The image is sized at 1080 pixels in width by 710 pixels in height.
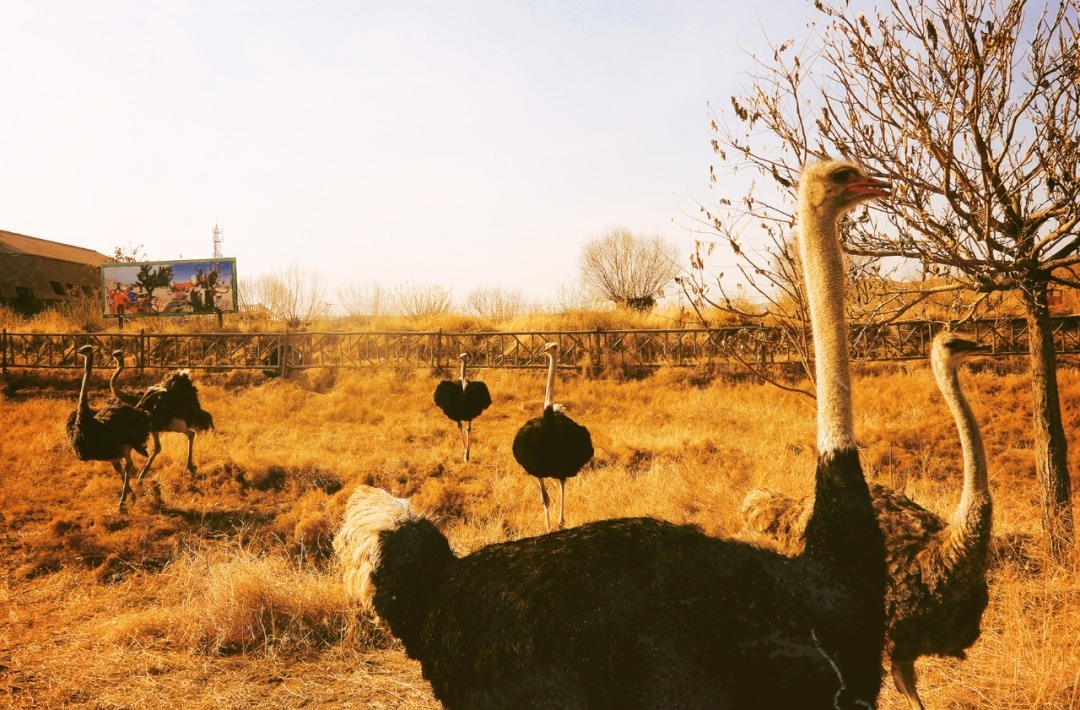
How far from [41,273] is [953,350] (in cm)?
3501

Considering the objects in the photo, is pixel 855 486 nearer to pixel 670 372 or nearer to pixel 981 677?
pixel 981 677

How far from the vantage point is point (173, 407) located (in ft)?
34.8

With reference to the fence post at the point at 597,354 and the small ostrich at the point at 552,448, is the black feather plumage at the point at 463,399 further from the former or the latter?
the fence post at the point at 597,354

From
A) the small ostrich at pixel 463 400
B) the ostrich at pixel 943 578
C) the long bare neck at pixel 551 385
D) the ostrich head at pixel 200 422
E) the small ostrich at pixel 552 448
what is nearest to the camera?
the ostrich at pixel 943 578

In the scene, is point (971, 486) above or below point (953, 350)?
below

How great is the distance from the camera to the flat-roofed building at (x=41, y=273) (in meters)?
26.7

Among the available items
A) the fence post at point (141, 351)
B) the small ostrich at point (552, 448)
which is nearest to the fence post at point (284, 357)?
the fence post at point (141, 351)

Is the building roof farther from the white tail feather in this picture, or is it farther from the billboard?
the white tail feather

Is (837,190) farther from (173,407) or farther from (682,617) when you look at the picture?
(173,407)

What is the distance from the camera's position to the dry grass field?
4.27m

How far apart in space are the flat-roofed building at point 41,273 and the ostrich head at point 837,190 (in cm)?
2748

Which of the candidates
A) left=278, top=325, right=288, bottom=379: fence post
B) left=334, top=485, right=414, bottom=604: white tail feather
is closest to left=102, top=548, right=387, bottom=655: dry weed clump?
left=334, top=485, right=414, bottom=604: white tail feather

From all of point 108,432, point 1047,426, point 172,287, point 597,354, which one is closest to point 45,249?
point 172,287

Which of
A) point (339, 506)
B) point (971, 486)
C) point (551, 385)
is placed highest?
point (551, 385)
